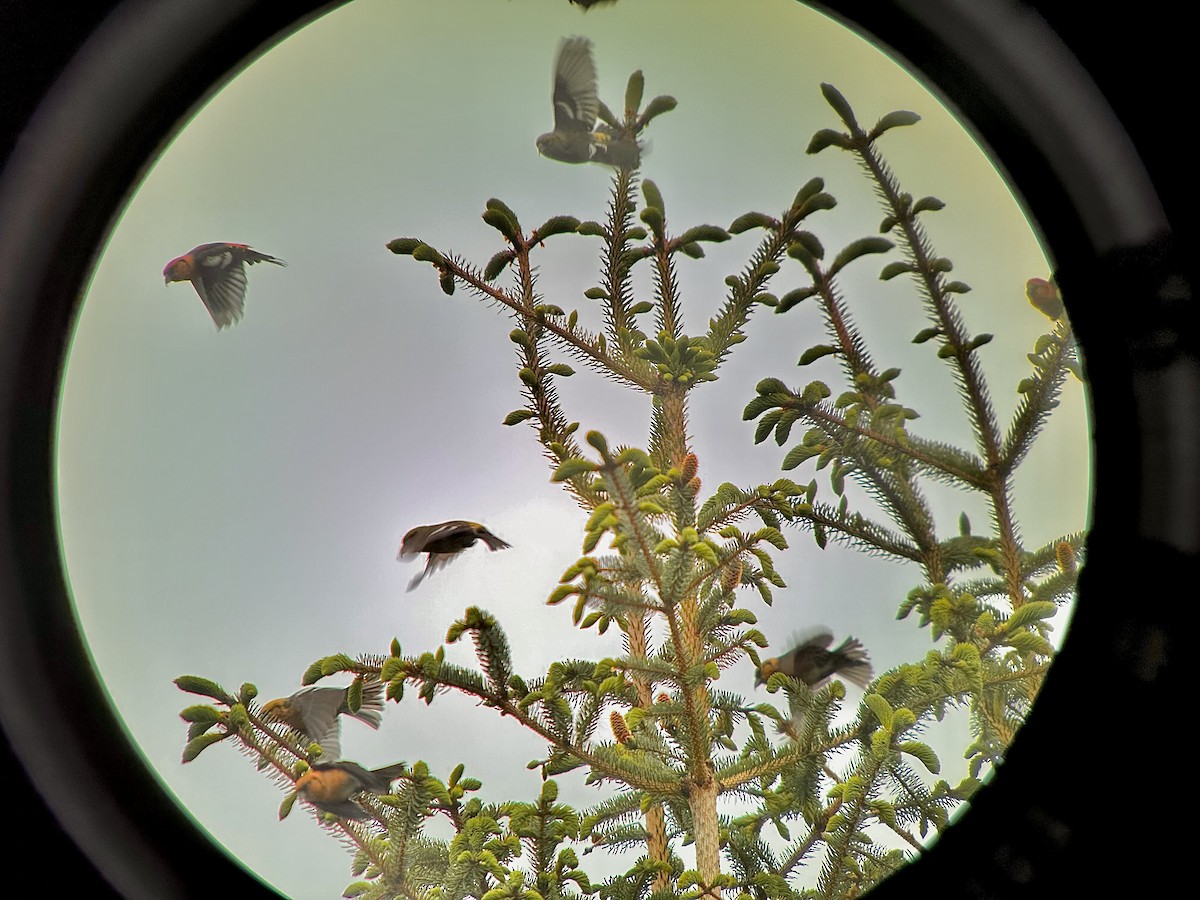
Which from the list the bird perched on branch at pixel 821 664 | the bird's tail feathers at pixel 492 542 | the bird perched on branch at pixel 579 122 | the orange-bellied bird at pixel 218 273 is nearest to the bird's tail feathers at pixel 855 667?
the bird perched on branch at pixel 821 664

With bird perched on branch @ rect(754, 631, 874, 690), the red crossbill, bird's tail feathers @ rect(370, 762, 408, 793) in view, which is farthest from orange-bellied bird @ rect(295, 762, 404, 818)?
the red crossbill

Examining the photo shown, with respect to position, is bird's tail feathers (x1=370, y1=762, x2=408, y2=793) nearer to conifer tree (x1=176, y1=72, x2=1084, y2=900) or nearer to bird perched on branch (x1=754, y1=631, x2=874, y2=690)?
conifer tree (x1=176, y1=72, x2=1084, y2=900)

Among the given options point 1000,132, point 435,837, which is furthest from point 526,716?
point 1000,132

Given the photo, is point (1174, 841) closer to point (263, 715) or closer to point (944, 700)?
point (944, 700)

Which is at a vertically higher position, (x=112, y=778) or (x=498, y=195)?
(x=498, y=195)

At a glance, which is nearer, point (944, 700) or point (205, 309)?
point (944, 700)

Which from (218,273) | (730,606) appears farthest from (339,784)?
(218,273)

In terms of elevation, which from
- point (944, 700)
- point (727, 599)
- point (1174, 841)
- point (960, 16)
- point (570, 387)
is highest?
point (960, 16)
